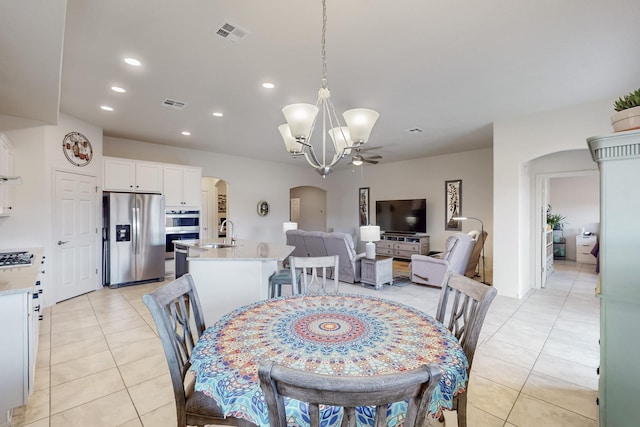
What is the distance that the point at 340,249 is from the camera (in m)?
5.24

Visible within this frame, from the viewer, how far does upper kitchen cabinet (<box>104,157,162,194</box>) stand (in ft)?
16.6

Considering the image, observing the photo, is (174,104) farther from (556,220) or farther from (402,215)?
(556,220)

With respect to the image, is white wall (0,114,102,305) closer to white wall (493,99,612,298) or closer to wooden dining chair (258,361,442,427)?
wooden dining chair (258,361,442,427)

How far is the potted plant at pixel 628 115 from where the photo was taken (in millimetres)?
1389

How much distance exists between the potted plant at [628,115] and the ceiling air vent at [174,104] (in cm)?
423

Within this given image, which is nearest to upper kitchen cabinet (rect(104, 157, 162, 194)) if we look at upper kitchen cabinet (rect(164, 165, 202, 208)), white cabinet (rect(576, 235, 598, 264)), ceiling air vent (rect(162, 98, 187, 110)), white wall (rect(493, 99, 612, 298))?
upper kitchen cabinet (rect(164, 165, 202, 208))

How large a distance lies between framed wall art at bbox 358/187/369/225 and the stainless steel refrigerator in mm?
5597

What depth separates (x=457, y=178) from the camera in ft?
23.5

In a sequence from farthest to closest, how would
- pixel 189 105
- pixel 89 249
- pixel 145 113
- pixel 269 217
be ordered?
pixel 269 217 → pixel 89 249 → pixel 145 113 → pixel 189 105

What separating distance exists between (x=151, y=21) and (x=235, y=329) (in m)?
2.33

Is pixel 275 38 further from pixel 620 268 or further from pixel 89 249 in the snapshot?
pixel 89 249

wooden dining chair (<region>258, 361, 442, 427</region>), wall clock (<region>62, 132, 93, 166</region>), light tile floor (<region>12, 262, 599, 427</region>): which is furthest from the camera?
wall clock (<region>62, 132, 93, 166</region>)

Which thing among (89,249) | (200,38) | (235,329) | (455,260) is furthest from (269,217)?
(235,329)

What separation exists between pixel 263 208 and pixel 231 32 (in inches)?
225
